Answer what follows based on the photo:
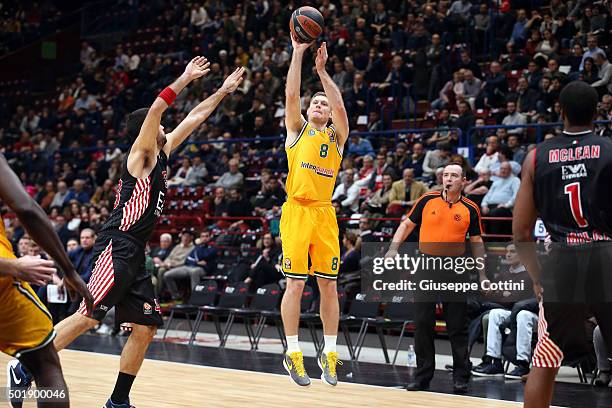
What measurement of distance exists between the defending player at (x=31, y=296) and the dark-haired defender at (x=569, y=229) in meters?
2.45

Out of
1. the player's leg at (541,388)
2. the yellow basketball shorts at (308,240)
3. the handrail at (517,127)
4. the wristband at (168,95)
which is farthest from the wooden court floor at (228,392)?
the handrail at (517,127)

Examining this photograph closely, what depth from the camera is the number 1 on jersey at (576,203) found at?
499 cm

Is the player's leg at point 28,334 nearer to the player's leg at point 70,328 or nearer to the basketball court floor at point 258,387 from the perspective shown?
the player's leg at point 70,328

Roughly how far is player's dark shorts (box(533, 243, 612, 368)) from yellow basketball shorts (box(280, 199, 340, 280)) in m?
3.23

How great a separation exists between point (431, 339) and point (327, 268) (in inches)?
66.4

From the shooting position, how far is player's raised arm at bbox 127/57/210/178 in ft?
21.7

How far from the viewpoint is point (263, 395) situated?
830cm

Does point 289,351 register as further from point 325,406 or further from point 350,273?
point 350,273

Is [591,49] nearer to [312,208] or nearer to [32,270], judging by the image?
[312,208]

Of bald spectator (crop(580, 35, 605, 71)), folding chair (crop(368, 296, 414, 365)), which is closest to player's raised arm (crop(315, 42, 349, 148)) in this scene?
folding chair (crop(368, 296, 414, 365))

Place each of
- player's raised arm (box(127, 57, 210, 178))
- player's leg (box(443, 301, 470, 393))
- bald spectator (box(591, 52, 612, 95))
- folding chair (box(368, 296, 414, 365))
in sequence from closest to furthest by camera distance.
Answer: player's raised arm (box(127, 57, 210, 178)) < player's leg (box(443, 301, 470, 393)) < folding chair (box(368, 296, 414, 365)) < bald spectator (box(591, 52, 612, 95))

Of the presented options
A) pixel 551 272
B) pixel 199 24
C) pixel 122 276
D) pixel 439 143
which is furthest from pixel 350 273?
pixel 199 24

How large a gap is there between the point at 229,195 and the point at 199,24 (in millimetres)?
8843

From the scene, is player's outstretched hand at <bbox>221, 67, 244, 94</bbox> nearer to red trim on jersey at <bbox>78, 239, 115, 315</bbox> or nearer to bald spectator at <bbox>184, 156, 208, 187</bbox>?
red trim on jersey at <bbox>78, 239, 115, 315</bbox>
